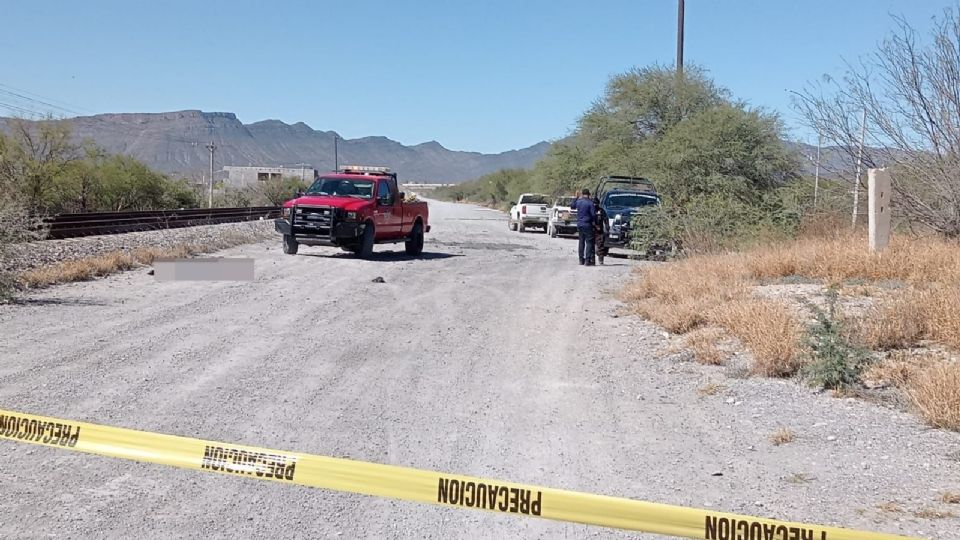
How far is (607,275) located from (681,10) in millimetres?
21227

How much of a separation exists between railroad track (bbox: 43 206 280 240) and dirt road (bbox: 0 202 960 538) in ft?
46.6

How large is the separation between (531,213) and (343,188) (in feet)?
62.3

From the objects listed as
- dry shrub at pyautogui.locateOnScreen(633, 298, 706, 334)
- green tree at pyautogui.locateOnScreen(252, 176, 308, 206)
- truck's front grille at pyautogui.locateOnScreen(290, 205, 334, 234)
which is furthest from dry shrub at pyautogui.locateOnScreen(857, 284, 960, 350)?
green tree at pyautogui.locateOnScreen(252, 176, 308, 206)

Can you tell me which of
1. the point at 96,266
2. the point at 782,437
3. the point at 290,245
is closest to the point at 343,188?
the point at 290,245

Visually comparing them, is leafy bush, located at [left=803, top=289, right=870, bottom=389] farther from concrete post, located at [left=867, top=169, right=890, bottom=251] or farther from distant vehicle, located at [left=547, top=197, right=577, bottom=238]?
distant vehicle, located at [left=547, top=197, right=577, bottom=238]

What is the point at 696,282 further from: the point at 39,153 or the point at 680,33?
the point at 39,153

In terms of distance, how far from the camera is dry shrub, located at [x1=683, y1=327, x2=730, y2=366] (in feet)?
31.2

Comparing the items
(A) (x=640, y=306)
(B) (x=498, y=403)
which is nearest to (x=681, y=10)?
(A) (x=640, y=306)

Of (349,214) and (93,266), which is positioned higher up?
(349,214)

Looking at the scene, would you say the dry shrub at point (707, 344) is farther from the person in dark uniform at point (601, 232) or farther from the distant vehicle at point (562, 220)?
the distant vehicle at point (562, 220)

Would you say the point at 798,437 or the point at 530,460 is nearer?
the point at 530,460

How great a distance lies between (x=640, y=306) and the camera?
1323cm

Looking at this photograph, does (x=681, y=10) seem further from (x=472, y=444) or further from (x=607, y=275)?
(x=472, y=444)

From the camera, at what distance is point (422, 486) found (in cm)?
409
